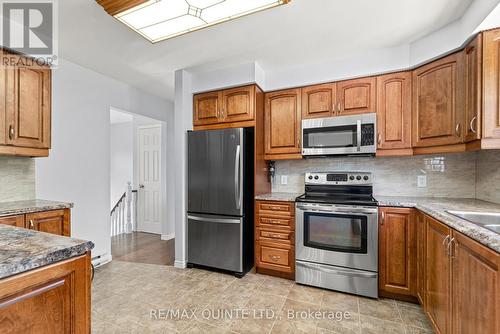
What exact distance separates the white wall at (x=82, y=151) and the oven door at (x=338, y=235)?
8.33 ft

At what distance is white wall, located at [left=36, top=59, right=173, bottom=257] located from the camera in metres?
2.65

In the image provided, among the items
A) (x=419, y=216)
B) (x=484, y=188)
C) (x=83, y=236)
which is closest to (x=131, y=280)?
(x=83, y=236)

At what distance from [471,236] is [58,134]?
3642 millimetres

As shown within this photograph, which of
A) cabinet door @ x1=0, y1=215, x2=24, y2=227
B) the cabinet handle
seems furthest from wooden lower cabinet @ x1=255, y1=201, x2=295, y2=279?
cabinet door @ x1=0, y1=215, x2=24, y2=227

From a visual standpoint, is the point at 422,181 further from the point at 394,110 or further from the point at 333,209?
the point at 333,209

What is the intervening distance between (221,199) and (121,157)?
142 inches

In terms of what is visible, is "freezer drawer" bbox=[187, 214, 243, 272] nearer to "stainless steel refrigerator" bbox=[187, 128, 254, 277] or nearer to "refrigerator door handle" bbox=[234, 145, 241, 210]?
"stainless steel refrigerator" bbox=[187, 128, 254, 277]

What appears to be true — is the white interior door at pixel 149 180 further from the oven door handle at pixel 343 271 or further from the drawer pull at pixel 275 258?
the oven door handle at pixel 343 271

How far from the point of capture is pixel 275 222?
274 cm

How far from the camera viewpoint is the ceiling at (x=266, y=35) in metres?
1.90

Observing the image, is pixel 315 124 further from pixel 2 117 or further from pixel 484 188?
pixel 2 117

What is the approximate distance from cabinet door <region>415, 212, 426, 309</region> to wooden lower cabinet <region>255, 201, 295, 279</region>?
1.14 m

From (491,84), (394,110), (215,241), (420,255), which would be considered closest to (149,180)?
(215,241)

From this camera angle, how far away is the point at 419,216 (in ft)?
6.75
